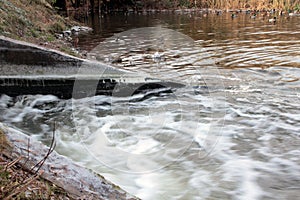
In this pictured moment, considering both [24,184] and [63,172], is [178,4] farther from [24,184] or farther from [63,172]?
[24,184]

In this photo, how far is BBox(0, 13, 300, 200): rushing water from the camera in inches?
115

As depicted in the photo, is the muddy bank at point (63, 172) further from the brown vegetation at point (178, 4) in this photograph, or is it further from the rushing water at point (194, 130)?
the brown vegetation at point (178, 4)

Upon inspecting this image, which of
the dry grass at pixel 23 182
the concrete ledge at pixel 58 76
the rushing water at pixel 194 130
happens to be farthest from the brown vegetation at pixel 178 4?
the dry grass at pixel 23 182

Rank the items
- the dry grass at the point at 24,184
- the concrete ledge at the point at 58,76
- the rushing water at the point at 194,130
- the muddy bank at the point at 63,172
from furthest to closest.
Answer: the concrete ledge at the point at 58,76
the rushing water at the point at 194,130
the muddy bank at the point at 63,172
the dry grass at the point at 24,184

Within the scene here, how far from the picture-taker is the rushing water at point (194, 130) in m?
2.92

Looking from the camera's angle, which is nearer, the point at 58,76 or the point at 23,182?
the point at 23,182

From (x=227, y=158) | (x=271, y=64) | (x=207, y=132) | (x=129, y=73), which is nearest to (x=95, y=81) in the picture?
(x=129, y=73)

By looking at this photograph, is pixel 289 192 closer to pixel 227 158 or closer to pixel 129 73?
pixel 227 158

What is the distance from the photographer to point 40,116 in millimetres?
4691

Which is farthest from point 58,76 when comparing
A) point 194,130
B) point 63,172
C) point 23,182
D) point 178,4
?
point 178,4

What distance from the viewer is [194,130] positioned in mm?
4059

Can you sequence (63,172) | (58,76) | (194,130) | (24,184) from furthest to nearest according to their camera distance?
(58,76), (194,130), (63,172), (24,184)

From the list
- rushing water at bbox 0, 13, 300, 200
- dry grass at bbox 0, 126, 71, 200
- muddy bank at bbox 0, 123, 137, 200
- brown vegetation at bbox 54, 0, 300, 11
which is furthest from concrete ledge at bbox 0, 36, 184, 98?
brown vegetation at bbox 54, 0, 300, 11

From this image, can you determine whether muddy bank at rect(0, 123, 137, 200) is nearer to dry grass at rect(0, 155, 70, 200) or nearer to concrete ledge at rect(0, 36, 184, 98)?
dry grass at rect(0, 155, 70, 200)
